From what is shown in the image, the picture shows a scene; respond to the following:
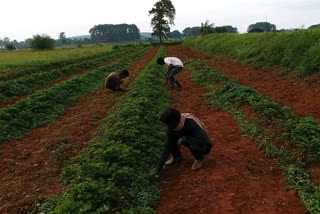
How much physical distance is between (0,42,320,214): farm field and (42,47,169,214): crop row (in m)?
0.02

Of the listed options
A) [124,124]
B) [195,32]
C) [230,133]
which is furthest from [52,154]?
[195,32]

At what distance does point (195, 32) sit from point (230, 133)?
140m

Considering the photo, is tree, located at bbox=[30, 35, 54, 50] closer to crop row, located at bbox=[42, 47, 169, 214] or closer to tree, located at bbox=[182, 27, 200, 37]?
crop row, located at bbox=[42, 47, 169, 214]

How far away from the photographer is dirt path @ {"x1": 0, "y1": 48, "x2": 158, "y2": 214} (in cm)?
373

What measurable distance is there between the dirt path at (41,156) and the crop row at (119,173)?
333 millimetres

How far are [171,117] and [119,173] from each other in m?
1.18

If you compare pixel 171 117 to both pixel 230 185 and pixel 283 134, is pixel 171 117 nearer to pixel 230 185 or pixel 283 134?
pixel 230 185

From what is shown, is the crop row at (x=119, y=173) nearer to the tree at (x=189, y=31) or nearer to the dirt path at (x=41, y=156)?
the dirt path at (x=41, y=156)

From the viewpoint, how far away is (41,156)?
198 inches

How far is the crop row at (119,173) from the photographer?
3158 mm

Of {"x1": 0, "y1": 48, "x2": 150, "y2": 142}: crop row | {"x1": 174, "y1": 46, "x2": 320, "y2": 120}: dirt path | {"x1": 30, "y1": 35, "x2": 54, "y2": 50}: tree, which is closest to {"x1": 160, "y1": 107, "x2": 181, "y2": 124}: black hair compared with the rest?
{"x1": 174, "y1": 46, "x2": 320, "y2": 120}: dirt path

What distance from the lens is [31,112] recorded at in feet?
23.7

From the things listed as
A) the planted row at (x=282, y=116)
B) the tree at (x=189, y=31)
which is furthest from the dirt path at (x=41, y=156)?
the tree at (x=189, y=31)

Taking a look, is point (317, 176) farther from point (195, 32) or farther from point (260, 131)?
point (195, 32)
